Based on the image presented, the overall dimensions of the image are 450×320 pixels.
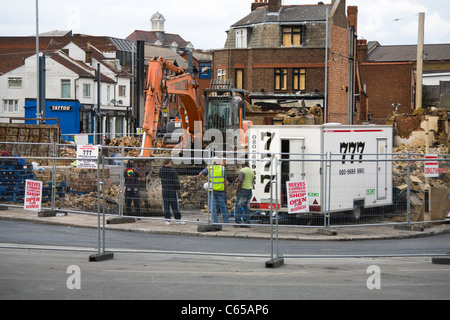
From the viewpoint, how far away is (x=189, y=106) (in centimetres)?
2809

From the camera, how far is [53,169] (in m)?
18.5

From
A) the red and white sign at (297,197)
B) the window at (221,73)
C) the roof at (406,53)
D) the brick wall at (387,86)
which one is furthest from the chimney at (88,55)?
the red and white sign at (297,197)

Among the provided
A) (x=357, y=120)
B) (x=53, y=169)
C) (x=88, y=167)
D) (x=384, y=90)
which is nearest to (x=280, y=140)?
(x=88, y=167)

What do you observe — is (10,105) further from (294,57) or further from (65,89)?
(294,57)

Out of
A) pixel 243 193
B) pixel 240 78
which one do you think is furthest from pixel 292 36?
pixel 243 193

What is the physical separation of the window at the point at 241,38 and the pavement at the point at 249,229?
138ft

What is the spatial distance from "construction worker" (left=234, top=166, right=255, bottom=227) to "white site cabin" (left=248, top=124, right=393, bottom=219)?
1.58 feet

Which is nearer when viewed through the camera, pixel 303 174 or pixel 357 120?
pixel 303 174

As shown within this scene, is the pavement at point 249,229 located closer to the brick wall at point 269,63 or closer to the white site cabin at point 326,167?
the white site cabin at point 326,167

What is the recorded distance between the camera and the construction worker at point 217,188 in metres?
15.9

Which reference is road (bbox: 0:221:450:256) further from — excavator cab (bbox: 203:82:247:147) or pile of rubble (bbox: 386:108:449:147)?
pile of rubble (bbox: 386:108:449:147)

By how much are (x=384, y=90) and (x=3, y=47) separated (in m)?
55.0

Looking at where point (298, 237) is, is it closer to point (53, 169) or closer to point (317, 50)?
point (53, 169)
